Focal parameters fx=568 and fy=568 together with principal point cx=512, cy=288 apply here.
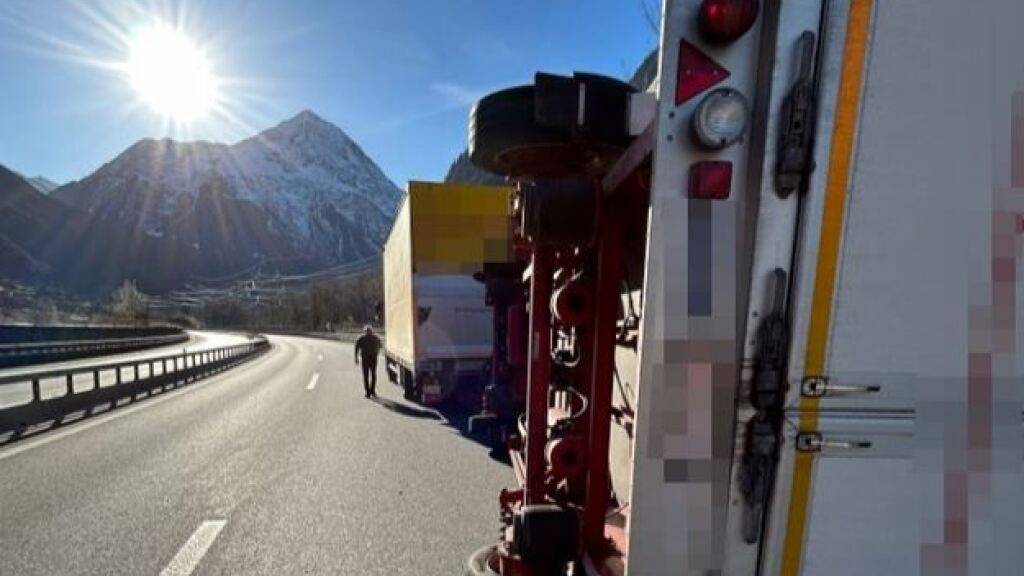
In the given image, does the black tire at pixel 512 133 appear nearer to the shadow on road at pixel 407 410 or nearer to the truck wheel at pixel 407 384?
the shadow on road at pixel 407 410

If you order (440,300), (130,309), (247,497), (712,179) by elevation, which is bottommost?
(130,309)

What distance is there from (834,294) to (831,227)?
0.60 ft

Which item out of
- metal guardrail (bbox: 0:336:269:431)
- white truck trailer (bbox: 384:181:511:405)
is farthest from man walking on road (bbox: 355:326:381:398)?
metal guardrail (bbox: 0:336:269:431)

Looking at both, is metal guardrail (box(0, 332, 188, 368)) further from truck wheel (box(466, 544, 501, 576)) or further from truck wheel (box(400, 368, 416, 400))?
truck wheel (box(466, 544, 501, 576))

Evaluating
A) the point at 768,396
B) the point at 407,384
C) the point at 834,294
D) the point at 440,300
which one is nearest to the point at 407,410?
the point at 407,384

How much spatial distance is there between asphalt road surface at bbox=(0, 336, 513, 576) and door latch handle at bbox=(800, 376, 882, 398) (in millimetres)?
3104

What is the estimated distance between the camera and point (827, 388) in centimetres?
157

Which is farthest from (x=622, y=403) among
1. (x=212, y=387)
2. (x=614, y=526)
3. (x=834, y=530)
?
(x=212, y=387)

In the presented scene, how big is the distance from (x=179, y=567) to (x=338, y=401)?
8995 millimetres

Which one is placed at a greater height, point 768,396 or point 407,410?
point 768,396

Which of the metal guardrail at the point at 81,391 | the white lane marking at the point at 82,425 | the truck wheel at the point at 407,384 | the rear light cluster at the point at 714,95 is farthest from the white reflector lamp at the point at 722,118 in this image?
the truck wheel at the point at 407,384

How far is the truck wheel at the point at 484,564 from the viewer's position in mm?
2787

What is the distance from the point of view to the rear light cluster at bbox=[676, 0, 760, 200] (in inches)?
60.6

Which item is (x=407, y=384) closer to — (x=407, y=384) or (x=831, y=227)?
(x=407, y=384)
